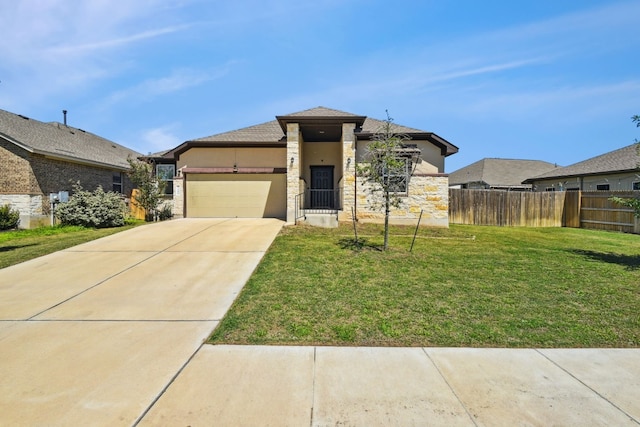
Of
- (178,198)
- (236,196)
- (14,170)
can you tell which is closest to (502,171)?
(236,196)

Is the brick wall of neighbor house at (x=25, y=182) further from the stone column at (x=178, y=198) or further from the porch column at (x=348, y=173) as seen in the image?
the porch column at (x=348, y=173)

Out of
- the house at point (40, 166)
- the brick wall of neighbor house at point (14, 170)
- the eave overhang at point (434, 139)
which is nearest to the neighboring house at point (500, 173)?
the eave overhang at point (434, 139)

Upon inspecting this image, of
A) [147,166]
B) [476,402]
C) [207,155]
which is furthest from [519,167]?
[476,402]

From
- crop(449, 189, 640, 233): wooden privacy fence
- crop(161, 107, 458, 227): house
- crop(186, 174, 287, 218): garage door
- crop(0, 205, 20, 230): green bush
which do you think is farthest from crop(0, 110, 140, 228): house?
crop(449, 189, 640, 233): wooden privacy fence

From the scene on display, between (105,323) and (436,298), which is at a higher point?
(436,298)

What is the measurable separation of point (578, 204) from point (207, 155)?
20.7 meters

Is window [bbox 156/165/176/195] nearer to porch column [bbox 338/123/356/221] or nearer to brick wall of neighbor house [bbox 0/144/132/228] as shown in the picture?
brick wall of neighbor house [bbox 0/144/132/228]

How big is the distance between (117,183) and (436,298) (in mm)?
21902

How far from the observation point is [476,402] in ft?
9.08

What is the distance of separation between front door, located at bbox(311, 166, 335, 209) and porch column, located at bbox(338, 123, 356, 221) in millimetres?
3554

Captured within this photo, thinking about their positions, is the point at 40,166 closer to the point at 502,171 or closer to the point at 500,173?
the point at 500,173

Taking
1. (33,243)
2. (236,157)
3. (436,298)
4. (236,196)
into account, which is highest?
(236,157)

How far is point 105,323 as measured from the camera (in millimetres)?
4410

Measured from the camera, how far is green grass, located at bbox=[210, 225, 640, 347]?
4.03m
